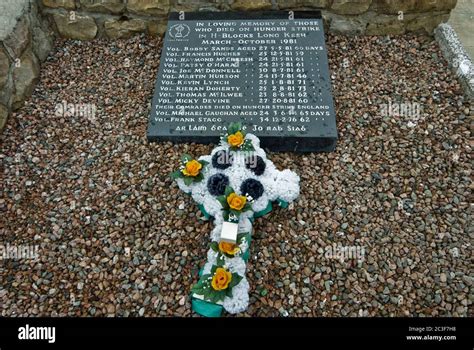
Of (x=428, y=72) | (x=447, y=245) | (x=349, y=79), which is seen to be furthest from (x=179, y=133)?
(x=428, y=72)

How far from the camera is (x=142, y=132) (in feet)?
13.5

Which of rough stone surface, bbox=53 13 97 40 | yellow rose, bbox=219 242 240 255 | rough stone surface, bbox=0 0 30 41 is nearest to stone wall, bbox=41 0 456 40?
rough stone surface, bbox=53 13 97 40

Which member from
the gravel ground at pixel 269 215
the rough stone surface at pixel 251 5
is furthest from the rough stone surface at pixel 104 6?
the rough stone surface at pixel 251 5

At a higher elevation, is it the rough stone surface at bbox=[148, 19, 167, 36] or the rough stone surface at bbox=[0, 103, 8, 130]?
the rough stone surface at bbox=[148, 19, 167, 36]

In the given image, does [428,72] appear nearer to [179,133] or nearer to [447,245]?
[447,245]

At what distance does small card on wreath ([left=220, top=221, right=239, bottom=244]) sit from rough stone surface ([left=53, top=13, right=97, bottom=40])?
3420 millimetres

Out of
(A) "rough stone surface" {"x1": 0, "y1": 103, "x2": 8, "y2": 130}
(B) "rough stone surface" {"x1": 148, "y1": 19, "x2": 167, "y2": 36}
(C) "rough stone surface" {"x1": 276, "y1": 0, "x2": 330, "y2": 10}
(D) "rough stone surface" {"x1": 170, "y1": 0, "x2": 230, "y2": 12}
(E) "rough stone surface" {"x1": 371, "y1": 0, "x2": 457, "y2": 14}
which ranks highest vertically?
(E) "rough stone surface" {"x1": 371, "y1": 0, "x2": 457, "y2": 14}

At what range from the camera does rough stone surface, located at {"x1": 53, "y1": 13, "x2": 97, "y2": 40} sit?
16.1 feet

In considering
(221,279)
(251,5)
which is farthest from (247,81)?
(221,279)

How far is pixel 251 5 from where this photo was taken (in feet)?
15.5

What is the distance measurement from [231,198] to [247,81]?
156cm

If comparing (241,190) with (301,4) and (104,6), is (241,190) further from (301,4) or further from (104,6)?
(104,6)

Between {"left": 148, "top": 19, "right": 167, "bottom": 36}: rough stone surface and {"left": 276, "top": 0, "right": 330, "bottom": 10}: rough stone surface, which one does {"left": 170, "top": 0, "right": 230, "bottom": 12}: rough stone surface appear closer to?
{"left": 148, "top": 19, "right": 167, "bottom": 36}: rough stone surface

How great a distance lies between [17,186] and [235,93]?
91.3 inches
